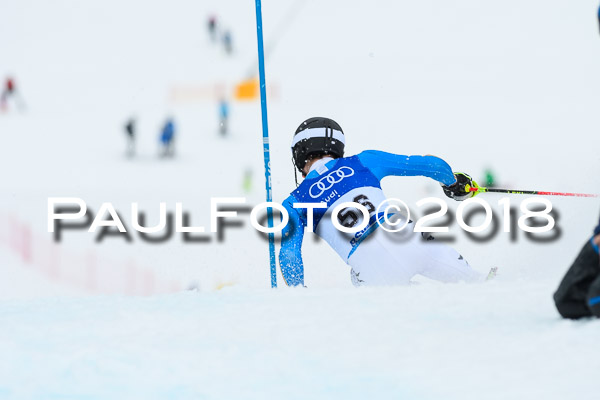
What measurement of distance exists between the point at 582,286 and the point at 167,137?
1804cm

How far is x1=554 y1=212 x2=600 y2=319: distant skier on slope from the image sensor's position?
7.80 ft

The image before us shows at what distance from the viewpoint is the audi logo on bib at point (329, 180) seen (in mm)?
4234

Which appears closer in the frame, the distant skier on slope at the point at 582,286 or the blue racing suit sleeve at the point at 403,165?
the distant skier on slope at the point at 582,286

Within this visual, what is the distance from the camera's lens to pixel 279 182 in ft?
61.5

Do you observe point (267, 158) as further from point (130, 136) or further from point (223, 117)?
point (223, 117)

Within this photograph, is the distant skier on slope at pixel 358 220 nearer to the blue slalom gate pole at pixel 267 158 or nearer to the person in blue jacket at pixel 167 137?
the blue slalom gate pole at pixel 267 158

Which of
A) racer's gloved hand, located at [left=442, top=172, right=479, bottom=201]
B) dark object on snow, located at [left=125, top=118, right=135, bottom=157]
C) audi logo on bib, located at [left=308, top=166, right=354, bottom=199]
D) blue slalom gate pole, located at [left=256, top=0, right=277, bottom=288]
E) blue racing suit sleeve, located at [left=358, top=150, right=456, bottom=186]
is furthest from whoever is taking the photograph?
dark object on snow, located at [left=125, top=118, right=135, bottom=157]

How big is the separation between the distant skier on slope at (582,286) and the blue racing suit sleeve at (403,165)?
197cm

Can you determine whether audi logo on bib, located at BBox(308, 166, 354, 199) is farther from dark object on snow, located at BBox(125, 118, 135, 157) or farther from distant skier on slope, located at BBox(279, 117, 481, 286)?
dark object on snow, located at BBox(125, 118, 135, 157)

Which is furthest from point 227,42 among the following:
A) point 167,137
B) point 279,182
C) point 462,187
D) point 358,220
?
point 358,220

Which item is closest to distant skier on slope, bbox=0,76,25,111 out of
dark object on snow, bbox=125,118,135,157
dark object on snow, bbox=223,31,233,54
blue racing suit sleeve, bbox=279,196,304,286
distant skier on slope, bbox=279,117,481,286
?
dark object on snow, bbox=125,118,135,157

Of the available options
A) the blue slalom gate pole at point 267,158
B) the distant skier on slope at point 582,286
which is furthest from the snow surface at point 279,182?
the blue slalom gate pole at point 267,158

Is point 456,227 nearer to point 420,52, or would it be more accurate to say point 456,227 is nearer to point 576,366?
point 576,366

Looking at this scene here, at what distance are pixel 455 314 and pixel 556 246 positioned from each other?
14.4 ft
